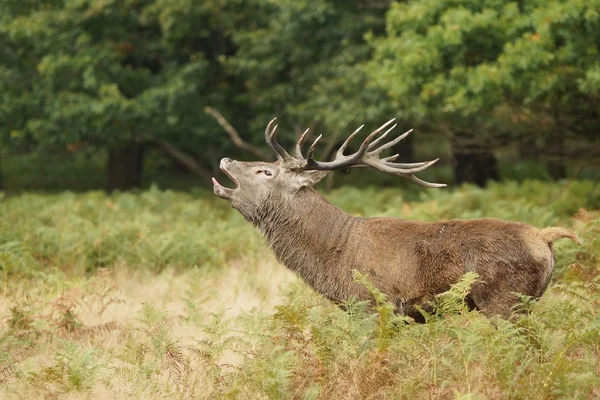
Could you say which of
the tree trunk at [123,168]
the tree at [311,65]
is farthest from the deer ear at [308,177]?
the tree trunk at [123,168]

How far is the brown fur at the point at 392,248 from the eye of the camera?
5.96m

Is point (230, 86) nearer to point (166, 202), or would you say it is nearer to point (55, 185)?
point (166, 202)

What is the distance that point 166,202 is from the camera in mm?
16844

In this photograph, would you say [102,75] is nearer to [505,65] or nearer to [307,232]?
[505,65]

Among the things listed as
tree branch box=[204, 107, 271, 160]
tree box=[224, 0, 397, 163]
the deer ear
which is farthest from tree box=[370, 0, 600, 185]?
the deer ear

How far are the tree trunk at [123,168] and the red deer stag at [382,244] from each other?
1666cm

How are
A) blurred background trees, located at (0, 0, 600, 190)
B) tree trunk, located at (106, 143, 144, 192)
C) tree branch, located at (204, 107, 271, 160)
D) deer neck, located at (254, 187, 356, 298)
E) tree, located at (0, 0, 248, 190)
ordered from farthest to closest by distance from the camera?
tree trunk, located at (106, 143, 144, 192) → tree, located at (0, 0, 248, 190) → tree branch, located at (204, 107, 271, 160) → blurred background trees, located at (0, 0, 600, 190) → deer neck, located at (254, 187, 356, 298)

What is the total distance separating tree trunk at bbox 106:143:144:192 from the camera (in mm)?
23172

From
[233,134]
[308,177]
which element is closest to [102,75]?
[233,134]

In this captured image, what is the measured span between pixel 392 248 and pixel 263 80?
1521cm

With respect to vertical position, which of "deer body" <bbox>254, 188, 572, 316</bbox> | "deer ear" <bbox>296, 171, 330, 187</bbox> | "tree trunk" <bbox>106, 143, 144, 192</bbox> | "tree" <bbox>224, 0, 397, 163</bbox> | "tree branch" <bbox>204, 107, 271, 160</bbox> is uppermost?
"deer ear" <bbox>296, 171, 330, 187</bbox>

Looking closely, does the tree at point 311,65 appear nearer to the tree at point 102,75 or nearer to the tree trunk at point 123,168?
the tree at point 102,75

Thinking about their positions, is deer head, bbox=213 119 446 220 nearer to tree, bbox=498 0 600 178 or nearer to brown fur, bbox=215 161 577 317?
brown fur, bbox=215 161 577 317

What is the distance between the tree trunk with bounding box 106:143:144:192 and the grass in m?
12.5
